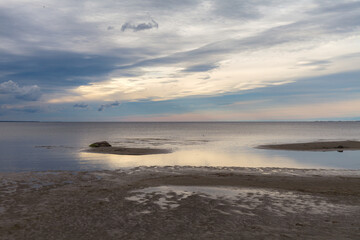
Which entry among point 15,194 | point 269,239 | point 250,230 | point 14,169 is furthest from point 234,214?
point 14,169

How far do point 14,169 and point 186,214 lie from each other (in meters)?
22.5

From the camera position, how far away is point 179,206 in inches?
559

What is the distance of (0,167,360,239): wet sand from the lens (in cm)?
1067

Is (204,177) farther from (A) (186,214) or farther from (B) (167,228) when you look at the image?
(B) (167,228)

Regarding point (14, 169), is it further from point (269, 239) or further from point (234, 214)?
point (269, 239)

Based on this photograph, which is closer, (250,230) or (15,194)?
(250,230)

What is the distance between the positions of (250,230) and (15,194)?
13.8 metres

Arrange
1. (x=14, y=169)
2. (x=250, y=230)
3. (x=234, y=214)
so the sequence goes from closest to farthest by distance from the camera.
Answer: (x=250, y=230), (x=234, y=214), (x=14, y=169)

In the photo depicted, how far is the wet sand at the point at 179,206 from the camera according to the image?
10.7 meters

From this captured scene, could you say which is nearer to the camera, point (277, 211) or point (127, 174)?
point (277, 211)

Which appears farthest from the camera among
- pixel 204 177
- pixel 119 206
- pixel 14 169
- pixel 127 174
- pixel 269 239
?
pixel 14 169

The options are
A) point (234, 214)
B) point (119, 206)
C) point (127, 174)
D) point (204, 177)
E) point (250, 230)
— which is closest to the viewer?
point (250, 230)

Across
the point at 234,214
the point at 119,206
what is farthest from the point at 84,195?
the point at 234,214

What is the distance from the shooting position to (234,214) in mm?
12781
